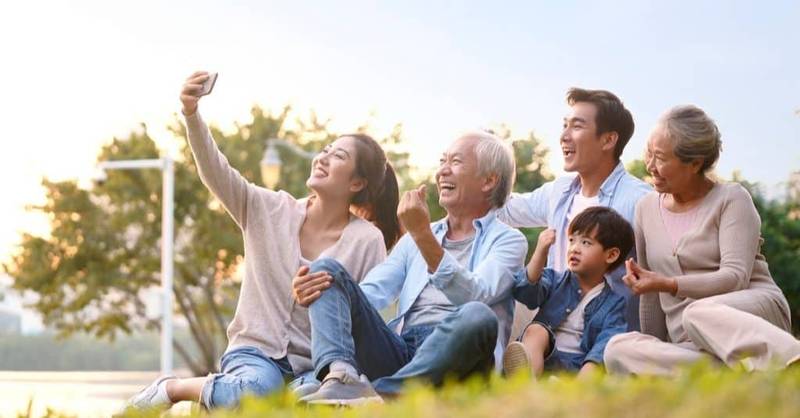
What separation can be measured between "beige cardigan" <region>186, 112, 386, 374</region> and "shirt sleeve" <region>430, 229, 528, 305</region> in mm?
693

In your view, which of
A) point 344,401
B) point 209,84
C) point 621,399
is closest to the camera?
point 621,399

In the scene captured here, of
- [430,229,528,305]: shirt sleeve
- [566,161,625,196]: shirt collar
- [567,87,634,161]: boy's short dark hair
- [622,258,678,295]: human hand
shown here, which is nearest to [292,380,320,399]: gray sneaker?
[430,229,528,305]: shirt sleeve

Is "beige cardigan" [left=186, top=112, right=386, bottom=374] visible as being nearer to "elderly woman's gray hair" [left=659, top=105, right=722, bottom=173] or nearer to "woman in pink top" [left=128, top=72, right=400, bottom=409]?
"woman in pink top" [left=128, top=72, right=400, bottom=409]

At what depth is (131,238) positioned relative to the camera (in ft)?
113

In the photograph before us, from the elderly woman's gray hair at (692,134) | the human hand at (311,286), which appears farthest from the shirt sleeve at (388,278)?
the elderly woman's gray hair at (692,134)

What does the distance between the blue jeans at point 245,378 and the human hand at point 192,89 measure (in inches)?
44.1

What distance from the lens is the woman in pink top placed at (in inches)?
233

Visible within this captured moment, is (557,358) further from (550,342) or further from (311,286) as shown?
(311,286)

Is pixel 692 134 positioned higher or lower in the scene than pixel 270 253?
higher

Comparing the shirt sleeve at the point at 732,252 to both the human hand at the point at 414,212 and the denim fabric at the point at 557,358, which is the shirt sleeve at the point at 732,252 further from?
the human hand at the point at 414,212

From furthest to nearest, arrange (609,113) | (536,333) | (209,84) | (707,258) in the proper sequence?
1. (609,113)
2. (209,84)
3. (536,333)
4. (707,258)

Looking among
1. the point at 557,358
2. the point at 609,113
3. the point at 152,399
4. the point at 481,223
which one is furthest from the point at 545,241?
the point at 152,399

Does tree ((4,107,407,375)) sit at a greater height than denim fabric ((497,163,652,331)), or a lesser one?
lesser

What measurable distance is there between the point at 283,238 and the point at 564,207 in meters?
1.34
